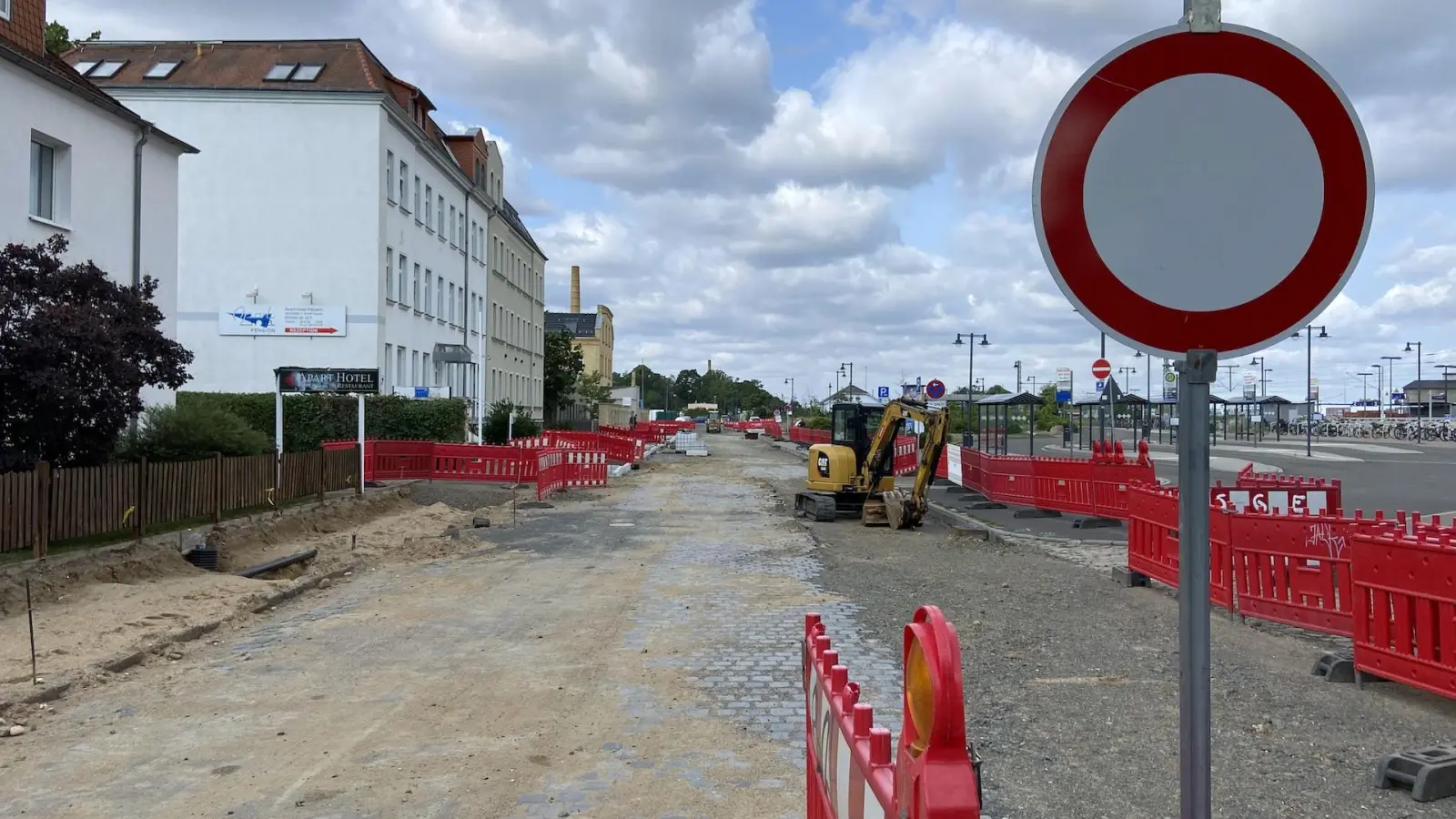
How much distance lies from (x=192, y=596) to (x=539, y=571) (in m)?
4.43

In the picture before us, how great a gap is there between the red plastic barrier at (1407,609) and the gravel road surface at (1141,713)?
224 millimetres

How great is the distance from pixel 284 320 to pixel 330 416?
4.32m

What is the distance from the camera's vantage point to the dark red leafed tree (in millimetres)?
13312

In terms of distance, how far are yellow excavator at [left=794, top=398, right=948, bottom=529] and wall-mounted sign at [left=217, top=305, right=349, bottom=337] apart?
20.4 m

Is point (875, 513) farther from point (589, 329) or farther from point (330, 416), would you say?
point (589, 329)

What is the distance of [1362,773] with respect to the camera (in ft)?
18.8

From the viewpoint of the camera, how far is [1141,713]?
697 centimetres

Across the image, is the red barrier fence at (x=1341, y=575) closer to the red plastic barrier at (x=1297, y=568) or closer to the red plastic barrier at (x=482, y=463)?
the red plastic barrier at (x=1297, y=568)

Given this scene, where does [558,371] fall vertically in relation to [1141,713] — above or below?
above

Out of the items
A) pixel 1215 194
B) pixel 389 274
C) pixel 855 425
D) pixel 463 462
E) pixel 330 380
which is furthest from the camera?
pixel 389 274

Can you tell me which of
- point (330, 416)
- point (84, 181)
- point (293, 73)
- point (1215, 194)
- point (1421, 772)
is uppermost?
point (293, 73)

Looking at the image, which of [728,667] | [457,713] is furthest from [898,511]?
[457,713]

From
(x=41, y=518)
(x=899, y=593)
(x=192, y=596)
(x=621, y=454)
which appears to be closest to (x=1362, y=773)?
(x=899, y=593)

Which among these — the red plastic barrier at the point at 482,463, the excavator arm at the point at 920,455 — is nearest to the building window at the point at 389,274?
the red plastic barrier at the point at 482,463
